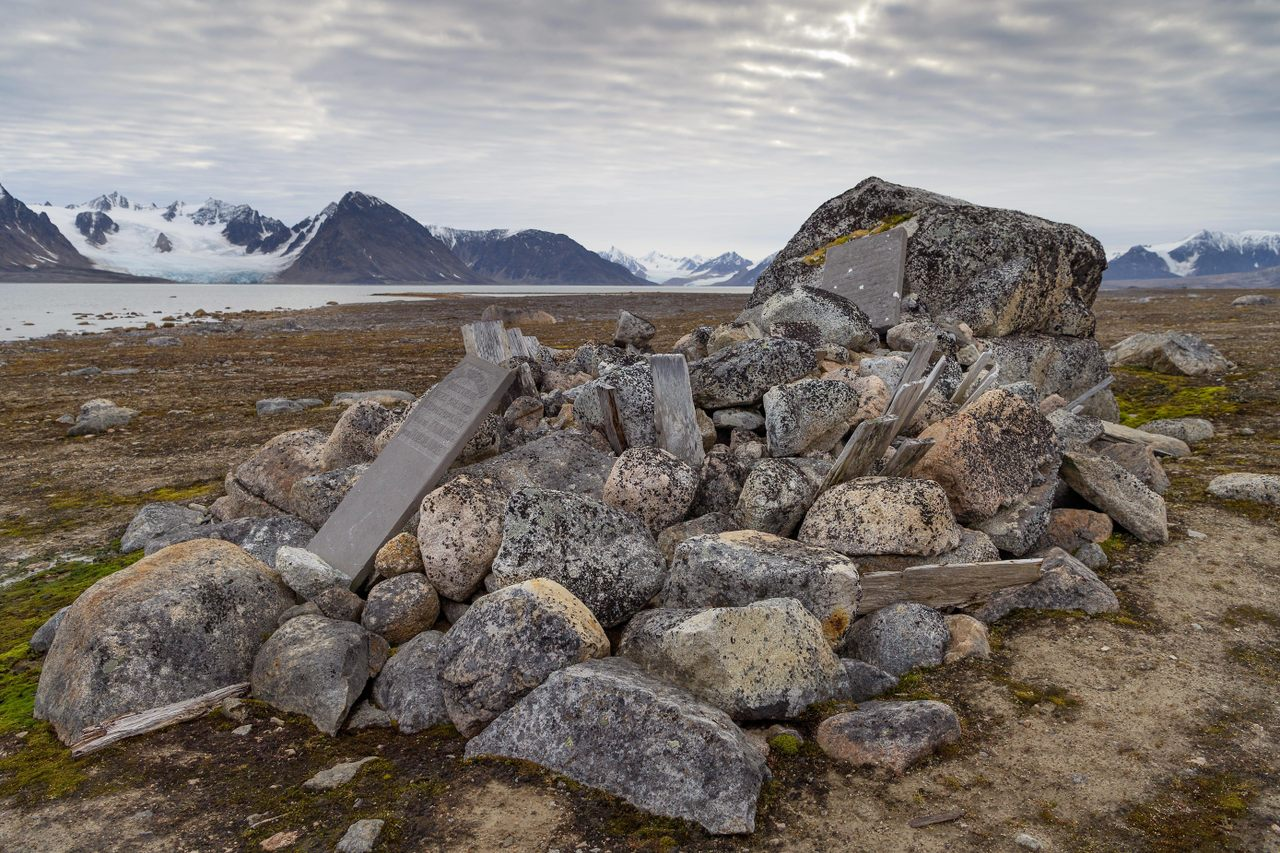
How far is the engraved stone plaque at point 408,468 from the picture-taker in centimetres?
796

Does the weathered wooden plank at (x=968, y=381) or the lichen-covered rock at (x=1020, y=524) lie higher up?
the weathered wooden plank at (x=968, y=381)

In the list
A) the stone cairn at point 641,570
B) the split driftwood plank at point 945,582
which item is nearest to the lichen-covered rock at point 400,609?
the stone cairn at point 641,570

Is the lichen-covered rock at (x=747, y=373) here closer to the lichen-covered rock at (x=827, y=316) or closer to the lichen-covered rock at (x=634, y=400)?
the lichen-covered rock at (x=634, y=400)

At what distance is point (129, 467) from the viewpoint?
46.2ft

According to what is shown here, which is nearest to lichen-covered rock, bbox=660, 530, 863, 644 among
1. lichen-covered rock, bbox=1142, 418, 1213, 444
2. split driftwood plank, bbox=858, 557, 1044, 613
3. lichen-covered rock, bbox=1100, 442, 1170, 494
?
split driftwood plank, bbox=858, 557, 1044, 613

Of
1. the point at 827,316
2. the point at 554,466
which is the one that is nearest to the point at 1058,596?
the point at 554,466

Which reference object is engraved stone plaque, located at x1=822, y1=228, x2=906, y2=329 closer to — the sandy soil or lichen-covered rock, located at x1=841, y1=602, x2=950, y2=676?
the sandy soil

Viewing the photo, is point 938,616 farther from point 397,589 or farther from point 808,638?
point 397,589

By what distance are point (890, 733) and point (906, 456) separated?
138 inches

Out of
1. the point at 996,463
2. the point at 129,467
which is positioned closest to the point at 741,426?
the point at 996,463

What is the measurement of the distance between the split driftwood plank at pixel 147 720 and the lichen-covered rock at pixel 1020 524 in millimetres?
7322

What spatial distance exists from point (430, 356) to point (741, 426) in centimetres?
2555

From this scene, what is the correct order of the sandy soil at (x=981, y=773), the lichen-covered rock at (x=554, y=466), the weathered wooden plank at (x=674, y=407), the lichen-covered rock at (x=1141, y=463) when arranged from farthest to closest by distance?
the lichen-covered rock at (x=1141, y=463), the weathered wooden plank at (x=674, y=407), the lichen-covered rock at (x=554, y=466), the sandy soil at (x=981, y=773)

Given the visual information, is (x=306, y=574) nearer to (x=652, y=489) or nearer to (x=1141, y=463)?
(x=652, y=489)
